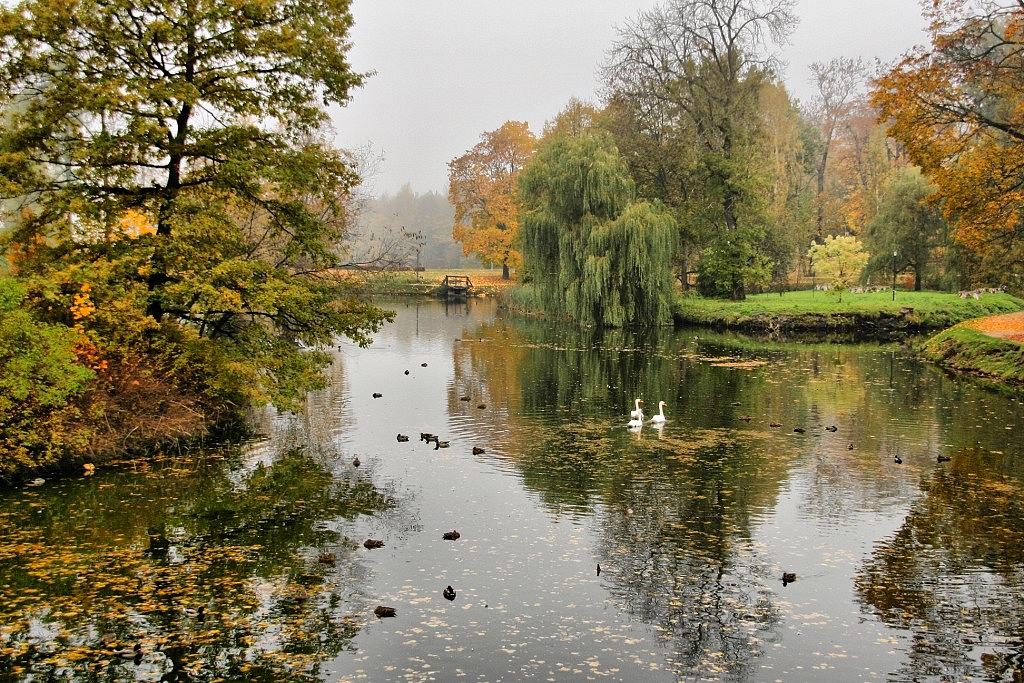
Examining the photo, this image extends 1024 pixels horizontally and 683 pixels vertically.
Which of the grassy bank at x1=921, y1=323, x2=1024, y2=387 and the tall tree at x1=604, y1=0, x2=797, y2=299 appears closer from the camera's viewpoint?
the grassy bank at x1=921, y1=323, x2=1024, y2=387

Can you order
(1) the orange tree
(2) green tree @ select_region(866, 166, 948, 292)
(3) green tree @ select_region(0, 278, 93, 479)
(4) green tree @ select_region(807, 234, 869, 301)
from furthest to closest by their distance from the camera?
1. (4) green tree @ select_region(807, 234, 869, 301)
2. (2) green tree @ select_region(866, 166, 948, 292)
3. (1) the orange tree
4. (3) green tree @ select_region(0, 278, 93, 479)

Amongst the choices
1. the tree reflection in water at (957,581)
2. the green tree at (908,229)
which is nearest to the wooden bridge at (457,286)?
the green tree at (908,229)

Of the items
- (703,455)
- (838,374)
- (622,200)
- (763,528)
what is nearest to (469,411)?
(703,455)

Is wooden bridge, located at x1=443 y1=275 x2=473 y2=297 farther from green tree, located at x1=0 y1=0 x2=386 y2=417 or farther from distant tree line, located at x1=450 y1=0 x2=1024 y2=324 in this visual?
green tree, located at x1=0 y1=0 x2=386 y2=417

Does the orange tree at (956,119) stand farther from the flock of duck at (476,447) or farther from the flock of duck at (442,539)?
the flock of duck at (442,539)

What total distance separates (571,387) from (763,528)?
13.3 meters

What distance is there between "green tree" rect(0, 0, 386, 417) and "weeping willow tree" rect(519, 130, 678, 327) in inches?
931

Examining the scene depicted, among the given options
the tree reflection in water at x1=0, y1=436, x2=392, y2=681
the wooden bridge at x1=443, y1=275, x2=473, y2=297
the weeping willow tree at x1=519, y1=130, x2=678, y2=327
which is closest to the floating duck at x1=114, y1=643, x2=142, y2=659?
the tree reflection in water at x1=0, y1=436, x2=392, y2=681

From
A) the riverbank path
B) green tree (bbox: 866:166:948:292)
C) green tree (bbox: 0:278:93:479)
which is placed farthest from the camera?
green tree (bbox: 866:166:948:292)

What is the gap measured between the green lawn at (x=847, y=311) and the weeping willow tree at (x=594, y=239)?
338cm

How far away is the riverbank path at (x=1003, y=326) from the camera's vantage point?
97.4ft

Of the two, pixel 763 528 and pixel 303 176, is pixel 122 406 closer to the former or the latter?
pixel 303 176

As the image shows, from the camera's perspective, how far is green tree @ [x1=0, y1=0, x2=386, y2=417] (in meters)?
16.6

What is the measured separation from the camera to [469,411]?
72.6 feet
